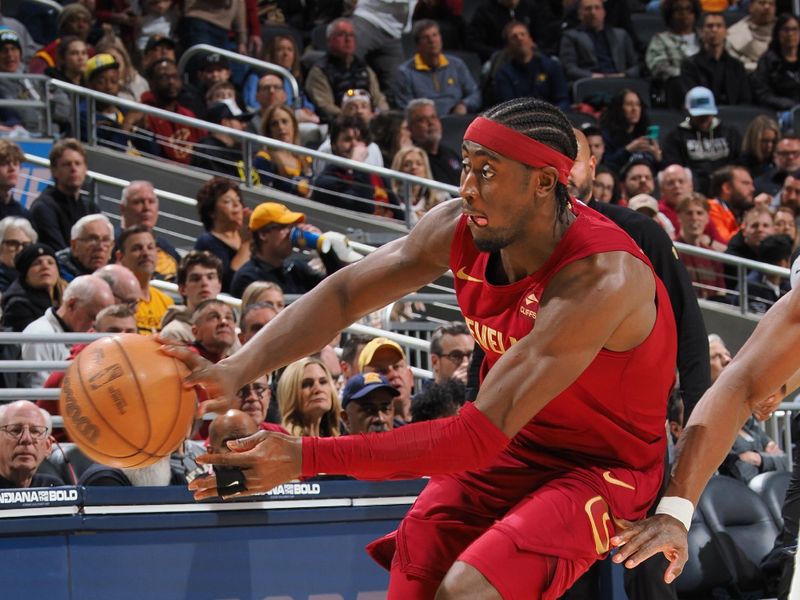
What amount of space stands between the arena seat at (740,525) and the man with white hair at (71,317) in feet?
11.2

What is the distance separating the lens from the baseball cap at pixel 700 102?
44.8ft

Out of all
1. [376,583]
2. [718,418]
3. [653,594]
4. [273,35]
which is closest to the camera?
[718,418]

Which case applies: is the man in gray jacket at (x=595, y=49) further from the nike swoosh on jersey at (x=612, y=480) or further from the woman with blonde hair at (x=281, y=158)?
the nike swoosh on jersey at (x=612, y=480)

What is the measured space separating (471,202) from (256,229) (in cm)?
564

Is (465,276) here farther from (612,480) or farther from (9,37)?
(9,37)

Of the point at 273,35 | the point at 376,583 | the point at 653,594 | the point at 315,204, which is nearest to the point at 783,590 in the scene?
the point at 653,594

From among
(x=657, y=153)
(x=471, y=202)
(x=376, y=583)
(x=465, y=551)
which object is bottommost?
(x=657, y=153)

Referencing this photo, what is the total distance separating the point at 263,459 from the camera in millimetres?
3508

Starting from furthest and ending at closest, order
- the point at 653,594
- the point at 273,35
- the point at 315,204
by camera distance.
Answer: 1. the point at 273,35
2. the point at 315,204
3. the point at 653,594

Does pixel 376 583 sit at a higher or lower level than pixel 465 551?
lower

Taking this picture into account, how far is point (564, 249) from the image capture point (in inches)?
158

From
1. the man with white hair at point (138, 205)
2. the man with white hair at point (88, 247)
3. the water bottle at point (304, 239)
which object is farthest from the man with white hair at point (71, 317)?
the water bottle at point (304, 239)

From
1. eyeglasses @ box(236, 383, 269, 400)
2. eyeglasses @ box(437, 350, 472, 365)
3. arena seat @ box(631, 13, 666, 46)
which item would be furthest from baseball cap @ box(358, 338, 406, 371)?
arena seat @ box(631, 13, 666, 46)

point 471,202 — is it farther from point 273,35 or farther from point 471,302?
point 273,35
